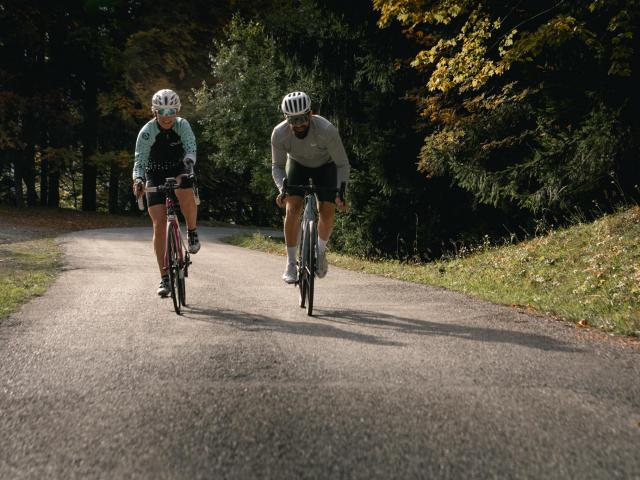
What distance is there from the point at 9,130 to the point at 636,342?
28922 mm

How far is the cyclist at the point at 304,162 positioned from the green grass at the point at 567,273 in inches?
90.0

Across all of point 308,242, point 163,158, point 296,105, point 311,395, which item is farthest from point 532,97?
point 311,395

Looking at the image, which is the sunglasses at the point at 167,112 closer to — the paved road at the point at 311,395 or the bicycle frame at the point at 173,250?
the bicycle frame at the point at 173,250

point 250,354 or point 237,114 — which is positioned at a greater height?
point 237,114

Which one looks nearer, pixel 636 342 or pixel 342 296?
pixel 636 342

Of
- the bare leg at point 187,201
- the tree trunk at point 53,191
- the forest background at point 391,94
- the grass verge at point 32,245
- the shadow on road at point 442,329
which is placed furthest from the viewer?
the tree trunk at point 53,191

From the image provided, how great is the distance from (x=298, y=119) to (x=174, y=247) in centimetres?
188

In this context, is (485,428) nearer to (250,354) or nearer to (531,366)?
(531,366)

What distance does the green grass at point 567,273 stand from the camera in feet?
22.8

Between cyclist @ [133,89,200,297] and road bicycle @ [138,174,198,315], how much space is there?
0.21 feet

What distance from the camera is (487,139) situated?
12.5 metres

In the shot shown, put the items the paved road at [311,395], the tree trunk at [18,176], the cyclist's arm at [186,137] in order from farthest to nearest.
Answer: the tree trunk at [18,176] < the cyclist's arm at [186,137] < the paved road at [311,395]

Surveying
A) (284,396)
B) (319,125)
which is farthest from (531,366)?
(319,125)

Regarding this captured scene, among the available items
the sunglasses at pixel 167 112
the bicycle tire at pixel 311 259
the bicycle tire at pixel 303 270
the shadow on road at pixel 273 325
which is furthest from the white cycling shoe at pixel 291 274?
the sunglasses at pixel 167 112
